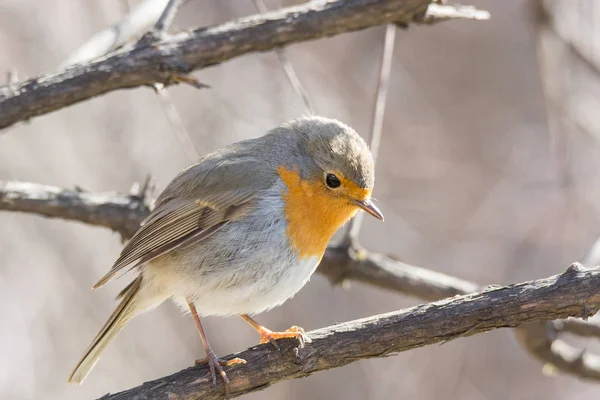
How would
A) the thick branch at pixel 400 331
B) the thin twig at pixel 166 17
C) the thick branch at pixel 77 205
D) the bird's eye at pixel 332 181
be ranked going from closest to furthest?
the thick branch at pixel 400 331, the bird's eye at pixel 332 181, the thin twig at pixel 166 17, the thick branch at pixel 77 205

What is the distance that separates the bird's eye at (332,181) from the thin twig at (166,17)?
1205 mm

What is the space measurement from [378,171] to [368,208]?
13.4 feet

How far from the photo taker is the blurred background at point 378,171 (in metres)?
6.99

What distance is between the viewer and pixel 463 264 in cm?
774

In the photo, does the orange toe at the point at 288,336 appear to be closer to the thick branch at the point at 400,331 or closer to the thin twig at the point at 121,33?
the thick branch at the point at 400,331

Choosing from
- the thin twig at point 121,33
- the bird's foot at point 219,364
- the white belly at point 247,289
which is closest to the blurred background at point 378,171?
the thin twig at point 121,33

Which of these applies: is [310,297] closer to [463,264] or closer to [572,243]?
[463,264]

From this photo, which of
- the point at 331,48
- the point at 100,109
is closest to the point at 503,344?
the point at 331,48

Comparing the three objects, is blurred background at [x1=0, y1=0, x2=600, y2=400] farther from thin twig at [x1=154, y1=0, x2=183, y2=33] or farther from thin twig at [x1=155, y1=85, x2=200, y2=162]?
thin twig at [x1=154, y1=0, x2=183, y2=33]

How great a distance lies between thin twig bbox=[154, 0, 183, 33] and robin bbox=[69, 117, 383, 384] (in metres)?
0.76

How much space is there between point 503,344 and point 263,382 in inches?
194

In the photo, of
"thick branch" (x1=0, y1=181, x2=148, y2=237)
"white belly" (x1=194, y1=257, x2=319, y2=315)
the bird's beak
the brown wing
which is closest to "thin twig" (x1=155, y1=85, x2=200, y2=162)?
"thick branch" (x1=0, y1=181, x2=148, y2=237)

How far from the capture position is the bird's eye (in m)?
3.94

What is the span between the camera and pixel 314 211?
3.90m
